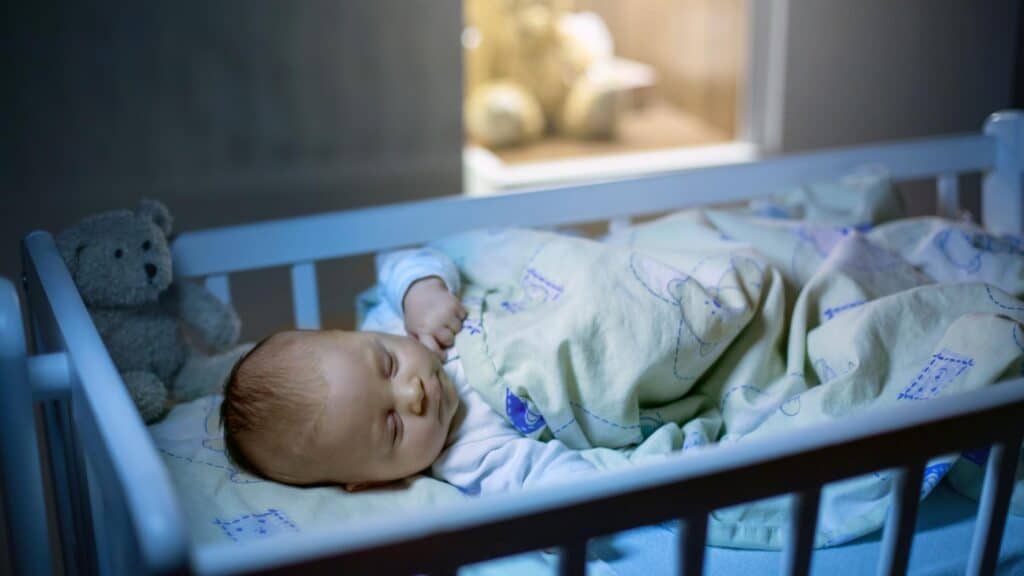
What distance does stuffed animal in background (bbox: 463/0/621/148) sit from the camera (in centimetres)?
210

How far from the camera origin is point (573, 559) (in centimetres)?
61

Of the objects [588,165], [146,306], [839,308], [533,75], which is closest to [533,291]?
[839,308]

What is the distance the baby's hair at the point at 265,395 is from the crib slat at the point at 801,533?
377mm

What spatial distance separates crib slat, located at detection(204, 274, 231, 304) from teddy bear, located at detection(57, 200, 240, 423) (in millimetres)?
16

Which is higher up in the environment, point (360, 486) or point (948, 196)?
point (948, 196)

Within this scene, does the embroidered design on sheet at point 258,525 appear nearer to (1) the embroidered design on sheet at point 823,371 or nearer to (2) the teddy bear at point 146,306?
(2) the teddy bear at point 146,306

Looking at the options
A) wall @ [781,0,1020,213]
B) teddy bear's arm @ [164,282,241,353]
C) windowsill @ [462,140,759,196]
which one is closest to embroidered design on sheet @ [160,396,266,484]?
teddy bear's arm @ [164,282,241,353]

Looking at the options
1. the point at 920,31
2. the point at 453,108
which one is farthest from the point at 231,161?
Answer: the point at 920,31

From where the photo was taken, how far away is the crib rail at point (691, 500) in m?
0.54

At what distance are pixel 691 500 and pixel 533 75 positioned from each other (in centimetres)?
165

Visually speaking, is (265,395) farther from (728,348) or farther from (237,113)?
(237,113)

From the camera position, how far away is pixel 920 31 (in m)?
2.03

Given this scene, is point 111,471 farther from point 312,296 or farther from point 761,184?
point 761,184

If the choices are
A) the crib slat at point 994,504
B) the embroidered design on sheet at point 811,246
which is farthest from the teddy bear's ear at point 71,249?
the crib slat at point 994,504
